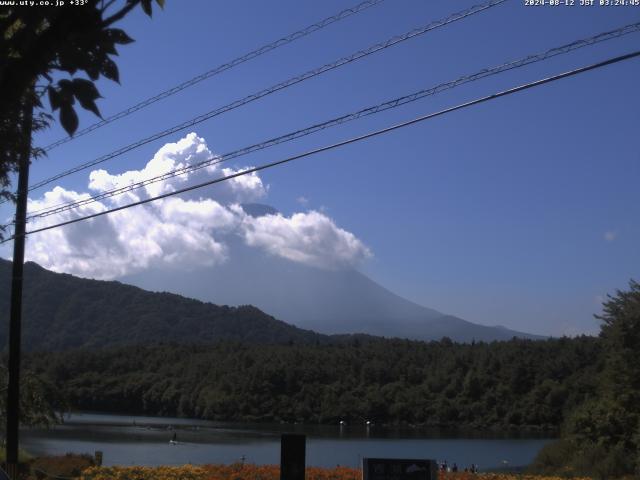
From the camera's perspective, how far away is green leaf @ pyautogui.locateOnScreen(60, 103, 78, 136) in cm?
370

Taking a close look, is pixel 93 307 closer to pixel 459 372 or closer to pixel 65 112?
pixel 459 372

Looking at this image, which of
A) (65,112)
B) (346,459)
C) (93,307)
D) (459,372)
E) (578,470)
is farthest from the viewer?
(93,307)

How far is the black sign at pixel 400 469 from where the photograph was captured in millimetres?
10438

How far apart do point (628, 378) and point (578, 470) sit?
19.4 feet

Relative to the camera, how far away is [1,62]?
3594 millimetres

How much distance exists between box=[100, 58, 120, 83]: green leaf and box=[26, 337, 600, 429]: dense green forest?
70.8 m

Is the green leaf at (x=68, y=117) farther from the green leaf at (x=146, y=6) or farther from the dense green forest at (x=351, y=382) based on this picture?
the dense green forest at (x=351, y=382)

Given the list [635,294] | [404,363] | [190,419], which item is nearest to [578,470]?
[635,294]

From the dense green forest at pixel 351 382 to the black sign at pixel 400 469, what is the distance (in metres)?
63.2

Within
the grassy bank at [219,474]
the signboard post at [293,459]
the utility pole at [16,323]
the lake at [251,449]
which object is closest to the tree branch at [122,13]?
the signboard post at [293,459]

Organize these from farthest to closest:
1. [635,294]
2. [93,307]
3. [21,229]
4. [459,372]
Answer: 1. [93,307]
2. [459,372]
3. [635,294]
4. [21,229]

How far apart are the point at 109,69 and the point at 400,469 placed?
7.87 meters

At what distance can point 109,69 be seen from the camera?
12.7 feet

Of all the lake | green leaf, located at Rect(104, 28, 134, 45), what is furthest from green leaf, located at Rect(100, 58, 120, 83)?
the lake
